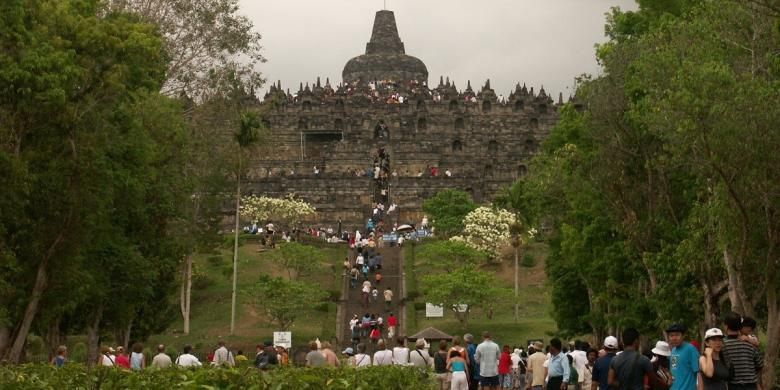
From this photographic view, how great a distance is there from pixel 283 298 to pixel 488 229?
16100 mm

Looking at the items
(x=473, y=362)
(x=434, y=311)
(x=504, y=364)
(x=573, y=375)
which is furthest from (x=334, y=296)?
(x=573, y=375)

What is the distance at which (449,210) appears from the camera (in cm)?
6838

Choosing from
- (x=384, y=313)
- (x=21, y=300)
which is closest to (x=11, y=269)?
(x=21, y=300)

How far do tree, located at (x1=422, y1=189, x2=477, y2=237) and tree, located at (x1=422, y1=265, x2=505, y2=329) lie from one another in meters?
17.1

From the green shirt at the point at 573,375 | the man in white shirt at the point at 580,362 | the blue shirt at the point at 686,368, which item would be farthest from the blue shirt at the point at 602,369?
the man in white shirt at the point at 580,362

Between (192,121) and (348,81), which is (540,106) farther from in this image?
(192,121)

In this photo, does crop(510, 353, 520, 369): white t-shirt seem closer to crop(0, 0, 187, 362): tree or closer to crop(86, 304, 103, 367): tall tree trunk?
crop(0, 0, 187, 362): tree

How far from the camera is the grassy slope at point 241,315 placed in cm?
4775

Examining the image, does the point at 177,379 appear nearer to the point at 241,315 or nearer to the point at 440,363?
the point at 440,363

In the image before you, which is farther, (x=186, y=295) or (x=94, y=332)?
(x=186, y=295)

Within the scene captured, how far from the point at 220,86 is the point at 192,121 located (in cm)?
153

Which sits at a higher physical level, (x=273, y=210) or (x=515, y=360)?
(x=273, y=210)

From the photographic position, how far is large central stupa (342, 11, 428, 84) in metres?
117

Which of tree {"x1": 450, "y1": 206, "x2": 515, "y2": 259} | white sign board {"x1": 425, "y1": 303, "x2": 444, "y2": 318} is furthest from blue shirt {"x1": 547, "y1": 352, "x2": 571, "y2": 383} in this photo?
tree {"x1": 450, "y1": 206, "x2": 515, "y2": 259}
